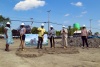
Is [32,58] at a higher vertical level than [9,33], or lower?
lower

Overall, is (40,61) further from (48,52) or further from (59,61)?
(48,52)

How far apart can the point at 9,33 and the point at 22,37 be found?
35.4 inches

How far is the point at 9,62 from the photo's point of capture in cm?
1194

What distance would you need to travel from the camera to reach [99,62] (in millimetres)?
12625

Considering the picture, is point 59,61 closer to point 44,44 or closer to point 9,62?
point 9,62

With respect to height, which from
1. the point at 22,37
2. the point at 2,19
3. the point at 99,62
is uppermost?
the point at 2,19

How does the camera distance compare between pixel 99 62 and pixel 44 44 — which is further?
pixel 44 44

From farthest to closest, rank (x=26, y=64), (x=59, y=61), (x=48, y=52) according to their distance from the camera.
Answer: (x=48, y=52) → (x=59, y=61) → (x=26, y=64)

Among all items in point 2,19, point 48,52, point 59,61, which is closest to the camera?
point 59,61

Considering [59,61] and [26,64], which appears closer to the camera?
[26,64]

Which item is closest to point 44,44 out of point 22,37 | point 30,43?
point 30,43

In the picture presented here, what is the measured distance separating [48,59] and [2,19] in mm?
65449

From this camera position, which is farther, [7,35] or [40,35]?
[40,35]

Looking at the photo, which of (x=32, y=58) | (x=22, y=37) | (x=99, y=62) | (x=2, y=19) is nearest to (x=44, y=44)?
(x=22, y=37)
